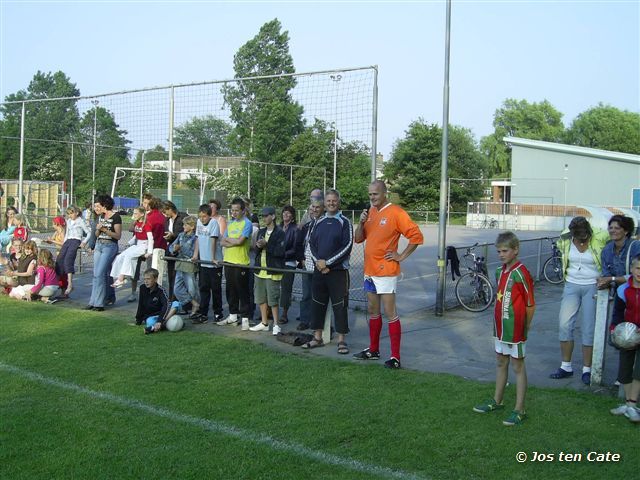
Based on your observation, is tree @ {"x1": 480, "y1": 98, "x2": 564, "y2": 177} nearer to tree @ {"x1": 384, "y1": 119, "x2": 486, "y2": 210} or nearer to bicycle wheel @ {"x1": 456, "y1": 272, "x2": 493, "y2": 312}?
tree @ {"x1": 384, "y1": 119, "x2": 486, "y2": 210}

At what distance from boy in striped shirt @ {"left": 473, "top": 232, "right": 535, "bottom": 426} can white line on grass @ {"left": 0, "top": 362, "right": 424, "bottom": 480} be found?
164cm

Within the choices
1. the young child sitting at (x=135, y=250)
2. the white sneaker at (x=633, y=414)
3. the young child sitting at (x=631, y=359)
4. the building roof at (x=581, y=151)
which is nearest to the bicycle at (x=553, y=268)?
the young child sitting at (x=135, y=250)

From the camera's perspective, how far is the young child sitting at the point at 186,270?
10820 millimetres

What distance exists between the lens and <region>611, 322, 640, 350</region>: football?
5883 mm

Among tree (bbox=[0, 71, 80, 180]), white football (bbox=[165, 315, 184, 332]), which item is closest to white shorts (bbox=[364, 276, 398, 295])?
white football (bbox=[165, 315, 184, 332])

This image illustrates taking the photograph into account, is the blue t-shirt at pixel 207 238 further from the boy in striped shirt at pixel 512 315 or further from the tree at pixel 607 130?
the tree at pixel 607 130

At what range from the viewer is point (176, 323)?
9781 millimetres

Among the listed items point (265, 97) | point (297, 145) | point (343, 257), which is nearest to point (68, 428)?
point (343, 257)

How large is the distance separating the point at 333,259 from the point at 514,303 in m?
3.01

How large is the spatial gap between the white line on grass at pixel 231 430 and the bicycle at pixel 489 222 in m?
42.6

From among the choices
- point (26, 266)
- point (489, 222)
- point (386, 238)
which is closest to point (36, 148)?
point (489, 222)

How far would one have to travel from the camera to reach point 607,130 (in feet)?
265

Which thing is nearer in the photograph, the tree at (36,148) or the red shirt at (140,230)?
the red shirt at (140,230)

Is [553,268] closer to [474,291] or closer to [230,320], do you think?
[474,291]
